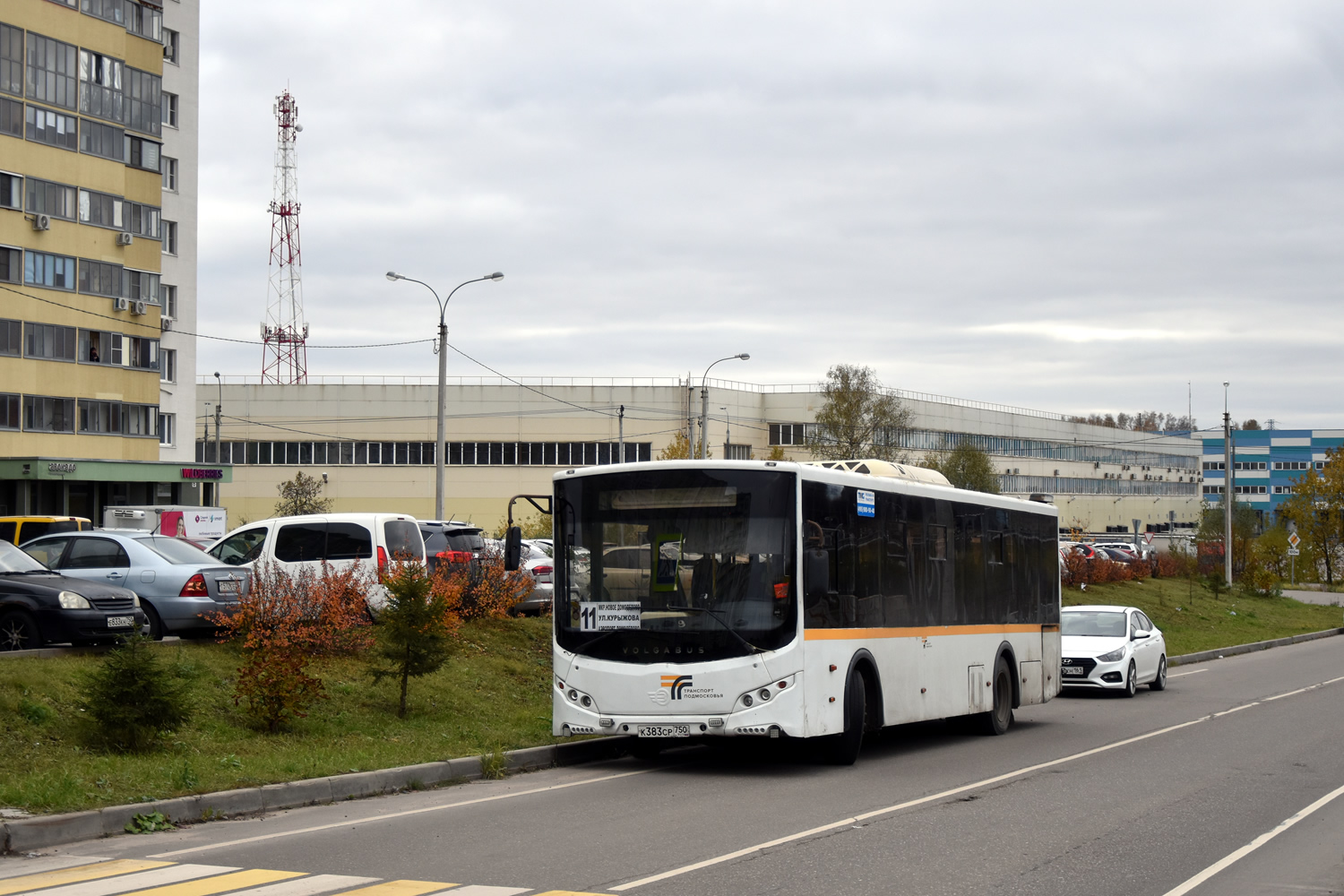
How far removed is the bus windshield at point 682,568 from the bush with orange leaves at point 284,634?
8.61 feet

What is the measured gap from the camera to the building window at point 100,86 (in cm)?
→ 5216

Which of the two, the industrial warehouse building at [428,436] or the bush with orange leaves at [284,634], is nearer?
the bush with orange leaves at [284,634]

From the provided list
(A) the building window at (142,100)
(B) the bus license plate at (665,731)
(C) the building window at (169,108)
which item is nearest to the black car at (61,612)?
(B) the bus license plate at (665,731)

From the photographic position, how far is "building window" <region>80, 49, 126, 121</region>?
171 ft

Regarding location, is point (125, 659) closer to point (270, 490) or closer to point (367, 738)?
point (367, 738)

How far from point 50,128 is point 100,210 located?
3822mm

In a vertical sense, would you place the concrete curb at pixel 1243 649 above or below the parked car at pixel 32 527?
below

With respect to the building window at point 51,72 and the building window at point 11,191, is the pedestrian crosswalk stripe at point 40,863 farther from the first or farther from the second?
the building window at point 51,72

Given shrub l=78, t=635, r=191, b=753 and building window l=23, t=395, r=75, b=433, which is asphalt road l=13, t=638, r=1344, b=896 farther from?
building window l=23, t=395, r=75, b=433

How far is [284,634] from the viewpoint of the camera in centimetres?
1368

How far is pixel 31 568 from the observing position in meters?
16.9

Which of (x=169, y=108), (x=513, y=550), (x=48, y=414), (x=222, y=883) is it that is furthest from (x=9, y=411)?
(x=222, y=883)

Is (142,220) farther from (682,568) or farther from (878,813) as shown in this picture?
(878,813)

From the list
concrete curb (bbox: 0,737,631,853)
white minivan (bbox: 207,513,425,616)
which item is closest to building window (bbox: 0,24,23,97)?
white minivan (bbox: 207,513,425,616)
